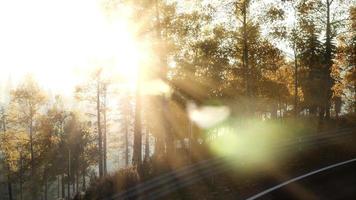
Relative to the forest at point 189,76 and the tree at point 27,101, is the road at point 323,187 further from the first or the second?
the tree at point 27,101

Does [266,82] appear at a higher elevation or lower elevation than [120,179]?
higher

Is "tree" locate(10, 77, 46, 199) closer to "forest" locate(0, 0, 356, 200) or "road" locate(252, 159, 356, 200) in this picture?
"forest" locate(0, 0, 356, 200)

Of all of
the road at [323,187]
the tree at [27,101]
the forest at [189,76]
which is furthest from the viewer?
the tree at [27,101]

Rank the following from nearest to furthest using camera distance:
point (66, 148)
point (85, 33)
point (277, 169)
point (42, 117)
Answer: point (277, 169), point (85, 33), point (42, 117), point (66, 148)

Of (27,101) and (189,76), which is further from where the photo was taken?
(27,101)

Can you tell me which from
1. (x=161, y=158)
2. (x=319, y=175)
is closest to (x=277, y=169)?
(x=319, y=175)

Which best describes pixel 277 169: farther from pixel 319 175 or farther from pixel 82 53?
pixel 82 53

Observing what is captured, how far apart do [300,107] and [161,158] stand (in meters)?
43.0

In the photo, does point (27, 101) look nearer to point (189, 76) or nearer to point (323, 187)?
point (189, 76)

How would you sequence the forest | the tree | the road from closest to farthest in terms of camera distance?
the road, the forest, the tree

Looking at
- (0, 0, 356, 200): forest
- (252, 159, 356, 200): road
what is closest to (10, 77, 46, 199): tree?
(0, 0, 356, 200): forest

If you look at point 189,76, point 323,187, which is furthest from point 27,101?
point 323,187

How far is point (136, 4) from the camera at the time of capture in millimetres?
21469

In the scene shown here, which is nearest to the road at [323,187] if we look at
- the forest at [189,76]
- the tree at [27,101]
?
the forest at [189,76]
